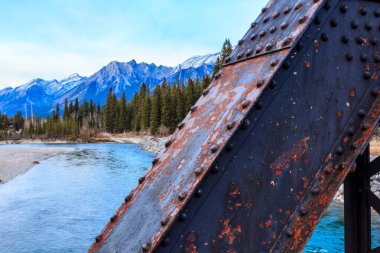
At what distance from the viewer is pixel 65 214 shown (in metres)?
16.4

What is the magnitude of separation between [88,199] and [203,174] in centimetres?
1911

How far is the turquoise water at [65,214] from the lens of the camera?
1212 cm

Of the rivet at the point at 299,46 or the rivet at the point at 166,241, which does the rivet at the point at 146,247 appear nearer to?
the rivet at the point at 166,241

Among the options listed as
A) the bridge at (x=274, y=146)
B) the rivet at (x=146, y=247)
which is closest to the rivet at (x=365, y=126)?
the bridge at (x=274, y=146)

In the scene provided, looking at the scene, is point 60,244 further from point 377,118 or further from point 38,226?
point 377,118

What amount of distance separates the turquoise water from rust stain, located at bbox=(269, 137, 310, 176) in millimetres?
10420

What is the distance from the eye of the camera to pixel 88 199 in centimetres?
1933

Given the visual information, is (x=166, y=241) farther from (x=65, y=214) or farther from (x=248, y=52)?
(x=65, y=214)

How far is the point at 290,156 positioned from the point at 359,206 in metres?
1.06

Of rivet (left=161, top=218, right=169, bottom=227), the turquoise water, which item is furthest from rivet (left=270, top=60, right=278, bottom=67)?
the turquoise water

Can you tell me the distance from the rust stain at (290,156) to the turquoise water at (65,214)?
1042 cm

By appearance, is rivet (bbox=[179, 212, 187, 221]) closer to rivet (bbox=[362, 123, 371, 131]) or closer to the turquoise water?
rivet (bbox=[362, 123, 371, 131])

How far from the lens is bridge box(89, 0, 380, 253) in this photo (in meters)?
1.29

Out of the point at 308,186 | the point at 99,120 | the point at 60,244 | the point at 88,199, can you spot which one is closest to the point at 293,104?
the point at 308,186
